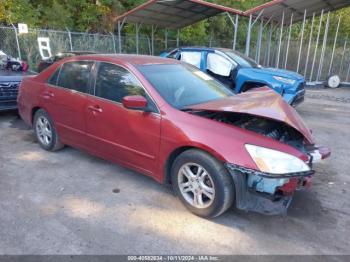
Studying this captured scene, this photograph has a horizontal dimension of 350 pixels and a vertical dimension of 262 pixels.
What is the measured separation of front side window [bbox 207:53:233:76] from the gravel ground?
444cm

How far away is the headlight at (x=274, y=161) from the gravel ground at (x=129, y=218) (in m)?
0.70

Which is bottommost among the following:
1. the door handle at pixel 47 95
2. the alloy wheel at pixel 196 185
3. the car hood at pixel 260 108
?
the alloy wheel at pixel 196 185

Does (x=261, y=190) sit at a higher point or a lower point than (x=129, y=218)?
higher

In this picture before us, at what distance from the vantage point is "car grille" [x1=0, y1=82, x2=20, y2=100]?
676 cm

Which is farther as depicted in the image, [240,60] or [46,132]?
[240,60]

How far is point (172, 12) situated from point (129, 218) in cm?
1447

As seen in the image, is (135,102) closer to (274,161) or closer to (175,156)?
(175,156)

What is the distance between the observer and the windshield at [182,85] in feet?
12.8

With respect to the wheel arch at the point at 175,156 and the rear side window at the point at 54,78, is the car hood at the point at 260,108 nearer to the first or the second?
the wheel arch at the point at 175,156

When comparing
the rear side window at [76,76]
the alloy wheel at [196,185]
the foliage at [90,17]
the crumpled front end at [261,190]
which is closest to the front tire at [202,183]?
the alloy wheel at [196,185]

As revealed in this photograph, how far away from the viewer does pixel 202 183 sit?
11.4 ft

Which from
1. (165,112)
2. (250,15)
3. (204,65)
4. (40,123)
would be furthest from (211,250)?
(250,15)

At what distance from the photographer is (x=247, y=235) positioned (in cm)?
329

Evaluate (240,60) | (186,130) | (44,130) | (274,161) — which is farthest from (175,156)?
(240,60)
